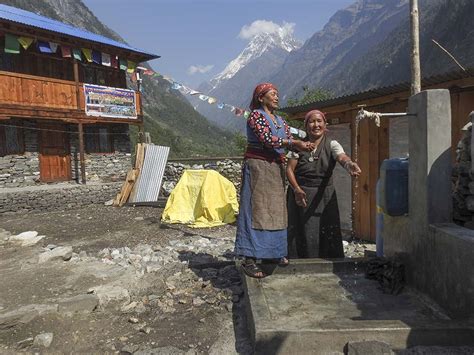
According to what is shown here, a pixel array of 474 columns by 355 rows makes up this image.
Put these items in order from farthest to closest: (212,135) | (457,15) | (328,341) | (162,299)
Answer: (212,135), (457,15), (162,299), (328,341)

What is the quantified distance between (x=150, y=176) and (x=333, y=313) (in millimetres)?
12107

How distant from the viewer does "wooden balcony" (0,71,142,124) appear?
46.4 feet

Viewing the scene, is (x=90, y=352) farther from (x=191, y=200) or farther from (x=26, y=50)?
(x=26, y=50)

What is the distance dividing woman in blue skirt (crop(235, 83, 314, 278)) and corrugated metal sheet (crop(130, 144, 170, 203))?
427 inches

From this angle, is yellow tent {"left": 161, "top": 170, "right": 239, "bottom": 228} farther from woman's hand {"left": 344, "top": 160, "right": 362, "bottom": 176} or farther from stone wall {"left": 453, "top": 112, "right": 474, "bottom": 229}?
stone wall {"left": 453, "top": 112, "right": 474, "bottom": 229}

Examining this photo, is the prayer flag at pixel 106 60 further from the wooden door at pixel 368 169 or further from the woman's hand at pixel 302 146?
the woman's hand at pixel 302 146

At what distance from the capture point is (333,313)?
3.15 meters

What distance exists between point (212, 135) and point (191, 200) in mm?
102894

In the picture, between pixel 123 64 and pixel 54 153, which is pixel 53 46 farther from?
pixel 54 153

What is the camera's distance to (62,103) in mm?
16016

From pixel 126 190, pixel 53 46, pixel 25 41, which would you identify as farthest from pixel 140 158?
pixel 25 41

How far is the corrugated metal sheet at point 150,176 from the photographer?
1432 cm

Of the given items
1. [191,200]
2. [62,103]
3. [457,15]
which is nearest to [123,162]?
[62,103]

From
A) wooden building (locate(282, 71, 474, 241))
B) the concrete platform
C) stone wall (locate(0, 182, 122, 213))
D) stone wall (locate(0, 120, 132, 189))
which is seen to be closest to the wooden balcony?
stone wall (locate(0, 120, 132, 189))
